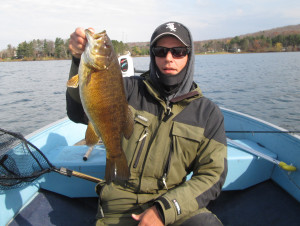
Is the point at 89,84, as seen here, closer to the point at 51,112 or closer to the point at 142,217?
the point at 142,217

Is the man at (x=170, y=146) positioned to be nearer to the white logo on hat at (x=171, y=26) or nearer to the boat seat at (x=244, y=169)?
the white logo on hat at (x=171, y=26)

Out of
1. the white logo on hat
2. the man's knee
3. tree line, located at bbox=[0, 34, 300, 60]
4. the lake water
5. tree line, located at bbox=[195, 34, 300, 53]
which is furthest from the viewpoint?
tree line, located at bbox=[195, 34, 300, 53]

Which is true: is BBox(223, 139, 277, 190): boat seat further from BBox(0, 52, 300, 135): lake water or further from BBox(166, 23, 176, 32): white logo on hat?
BBox(0, 52, 300, 135): lake water

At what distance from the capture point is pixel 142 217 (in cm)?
204

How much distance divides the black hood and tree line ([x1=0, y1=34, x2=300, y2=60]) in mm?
46313

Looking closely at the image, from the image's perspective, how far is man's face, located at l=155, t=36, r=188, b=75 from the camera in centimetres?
248

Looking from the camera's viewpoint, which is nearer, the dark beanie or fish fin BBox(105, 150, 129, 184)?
fish fin BBox(105, 150, 129, 184)

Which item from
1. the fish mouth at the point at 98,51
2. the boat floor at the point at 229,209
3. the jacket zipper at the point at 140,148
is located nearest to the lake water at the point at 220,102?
the boat floor at the point at 229,209

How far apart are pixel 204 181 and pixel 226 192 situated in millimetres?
2061

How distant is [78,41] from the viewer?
6.41 feet

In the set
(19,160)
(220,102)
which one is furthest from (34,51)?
(19,160)

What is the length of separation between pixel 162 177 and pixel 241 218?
1.95 m

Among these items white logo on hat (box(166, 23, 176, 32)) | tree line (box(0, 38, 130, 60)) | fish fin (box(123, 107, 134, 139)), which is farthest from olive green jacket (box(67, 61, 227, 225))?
tree line (box(0, 38, 130, 60))

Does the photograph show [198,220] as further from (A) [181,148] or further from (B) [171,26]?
(B) [171,26]
